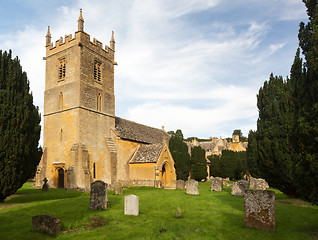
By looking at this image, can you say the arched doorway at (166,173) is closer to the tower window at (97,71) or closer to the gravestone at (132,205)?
the tower window at (97,71)

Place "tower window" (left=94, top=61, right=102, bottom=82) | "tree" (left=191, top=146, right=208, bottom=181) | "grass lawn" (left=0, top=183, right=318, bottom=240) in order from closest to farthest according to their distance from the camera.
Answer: "grass lawn" (left=0, top=183, right=318, bottom=240), "tower window" (left=94, top=61, right=102, bottom=82), "tree" (left=191, top=146, right=208, bottom=181)

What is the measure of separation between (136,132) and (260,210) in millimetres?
27944

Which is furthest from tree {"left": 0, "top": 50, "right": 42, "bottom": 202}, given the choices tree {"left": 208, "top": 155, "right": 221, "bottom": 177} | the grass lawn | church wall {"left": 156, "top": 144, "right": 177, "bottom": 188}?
tree {"left": 208, "top": 155, "right": 221, "bottom": 177}

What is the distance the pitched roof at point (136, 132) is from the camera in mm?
32219

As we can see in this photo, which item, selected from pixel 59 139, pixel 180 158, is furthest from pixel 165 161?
pixel 59 139

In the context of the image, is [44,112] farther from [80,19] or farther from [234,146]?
[234,146]

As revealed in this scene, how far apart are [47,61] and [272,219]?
93.8 feet

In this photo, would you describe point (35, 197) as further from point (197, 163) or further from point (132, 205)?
point (197, 163)

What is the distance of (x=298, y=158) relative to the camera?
27.6 ft

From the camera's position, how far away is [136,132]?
35812 millimetres

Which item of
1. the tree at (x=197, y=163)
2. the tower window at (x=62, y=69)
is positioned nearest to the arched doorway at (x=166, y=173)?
the tree at (x=197, y=163)

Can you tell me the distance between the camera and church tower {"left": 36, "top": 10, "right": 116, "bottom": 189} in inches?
984

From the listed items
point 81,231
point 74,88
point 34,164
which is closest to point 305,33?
point 81,231

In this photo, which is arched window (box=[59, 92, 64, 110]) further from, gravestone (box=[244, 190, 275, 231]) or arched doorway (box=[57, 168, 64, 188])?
gravestone (box=[244, 190, 275, 231])
